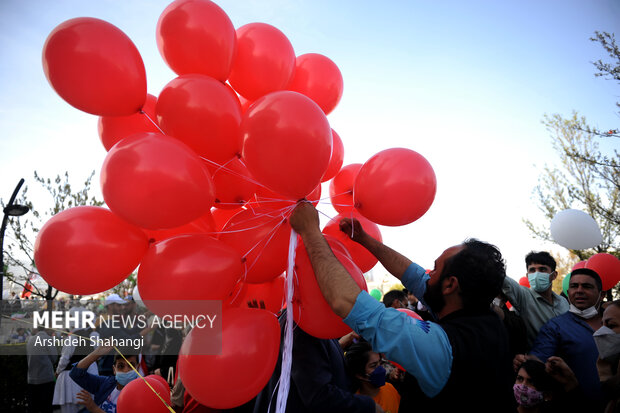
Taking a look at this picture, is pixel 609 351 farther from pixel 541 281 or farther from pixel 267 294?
pixel 267 294

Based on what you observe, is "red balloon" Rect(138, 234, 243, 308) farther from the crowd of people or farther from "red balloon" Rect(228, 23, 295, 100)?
"red balloon" Rect(228, 23, 295, 100)

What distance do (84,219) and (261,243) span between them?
0.82m

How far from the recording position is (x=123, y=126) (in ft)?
7.01

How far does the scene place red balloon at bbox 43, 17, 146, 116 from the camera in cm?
175

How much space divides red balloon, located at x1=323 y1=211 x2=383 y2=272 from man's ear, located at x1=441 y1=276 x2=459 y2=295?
586mm

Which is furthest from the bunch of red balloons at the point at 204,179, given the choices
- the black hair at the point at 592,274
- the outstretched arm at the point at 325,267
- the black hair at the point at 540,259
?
the black hair at the point at 540,259

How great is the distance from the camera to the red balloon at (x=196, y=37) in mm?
1980

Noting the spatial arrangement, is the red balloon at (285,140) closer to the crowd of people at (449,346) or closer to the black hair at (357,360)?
the crowd of people at (449,346)

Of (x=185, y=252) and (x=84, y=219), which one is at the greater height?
(x=84, y=219)

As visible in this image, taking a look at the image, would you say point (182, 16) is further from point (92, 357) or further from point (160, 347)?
point (160, 347)

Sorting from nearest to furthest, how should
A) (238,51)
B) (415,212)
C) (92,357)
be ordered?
(415,212) → (238,51) → (92,357)

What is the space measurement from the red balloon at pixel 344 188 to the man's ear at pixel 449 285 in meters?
0.75

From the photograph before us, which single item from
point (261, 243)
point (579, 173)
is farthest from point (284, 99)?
point (579, 173)

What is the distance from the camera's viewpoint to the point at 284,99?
5.46ft
